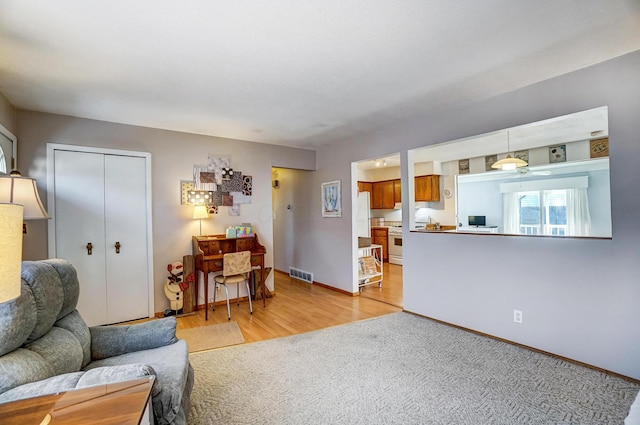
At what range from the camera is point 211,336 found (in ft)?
10.8

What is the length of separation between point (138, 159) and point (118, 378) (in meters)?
3.37

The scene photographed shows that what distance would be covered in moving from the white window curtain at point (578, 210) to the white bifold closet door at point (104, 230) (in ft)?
24.1

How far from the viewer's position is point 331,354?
281 centimetres

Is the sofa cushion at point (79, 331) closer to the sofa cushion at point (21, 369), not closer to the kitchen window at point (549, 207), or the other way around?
the sofa cushion at point (21, 369)

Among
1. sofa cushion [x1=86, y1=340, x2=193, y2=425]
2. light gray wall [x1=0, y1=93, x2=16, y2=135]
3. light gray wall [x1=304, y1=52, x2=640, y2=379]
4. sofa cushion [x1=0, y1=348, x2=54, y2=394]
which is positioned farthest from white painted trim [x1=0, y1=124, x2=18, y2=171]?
light gray wall [x1=304, y1=52, x2=640, y2=379]

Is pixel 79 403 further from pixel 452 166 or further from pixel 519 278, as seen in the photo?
pixel 452 166

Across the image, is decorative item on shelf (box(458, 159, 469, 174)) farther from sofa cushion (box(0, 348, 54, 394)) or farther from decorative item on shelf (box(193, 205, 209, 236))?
sofa cushion (box(0, 348, 54, 394))

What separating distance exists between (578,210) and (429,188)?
108 inches

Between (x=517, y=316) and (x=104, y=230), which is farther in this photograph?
(x=104, y=230)

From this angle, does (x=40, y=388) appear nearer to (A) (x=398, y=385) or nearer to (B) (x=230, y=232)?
(A) (x=398, y=385)

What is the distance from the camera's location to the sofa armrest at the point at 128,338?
188cm

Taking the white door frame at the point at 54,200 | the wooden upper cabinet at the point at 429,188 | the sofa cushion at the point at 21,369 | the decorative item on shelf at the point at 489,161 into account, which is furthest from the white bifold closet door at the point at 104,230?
the decorative item on shelf at the point at 489,161

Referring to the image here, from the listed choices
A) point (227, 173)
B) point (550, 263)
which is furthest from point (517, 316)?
point (227, 173)

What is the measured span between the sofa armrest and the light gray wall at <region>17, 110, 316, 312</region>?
7.24 feet
